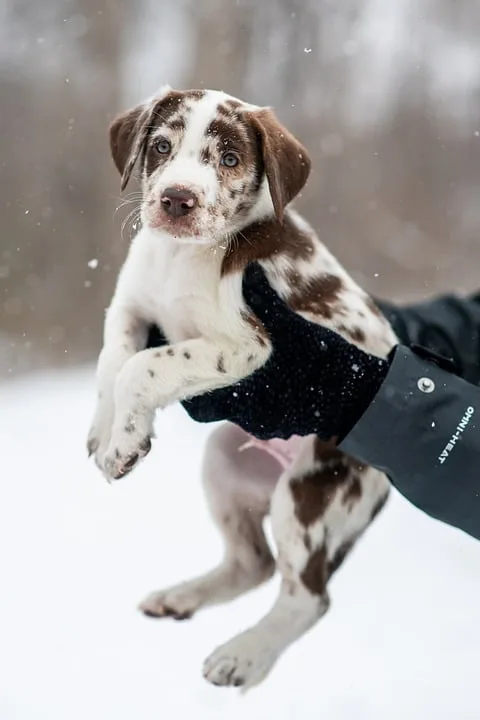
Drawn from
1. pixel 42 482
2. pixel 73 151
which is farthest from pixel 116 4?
pixel 42 482

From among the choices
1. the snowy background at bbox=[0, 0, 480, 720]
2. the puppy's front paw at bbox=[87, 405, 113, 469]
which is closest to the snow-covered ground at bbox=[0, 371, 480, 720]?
the snowy background at bbox=[0, 0, 480, 720]

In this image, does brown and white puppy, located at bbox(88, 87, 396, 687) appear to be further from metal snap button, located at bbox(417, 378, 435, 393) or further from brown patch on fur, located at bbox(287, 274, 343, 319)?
metal snap button, located at bbox(417, 378, 435, 393)

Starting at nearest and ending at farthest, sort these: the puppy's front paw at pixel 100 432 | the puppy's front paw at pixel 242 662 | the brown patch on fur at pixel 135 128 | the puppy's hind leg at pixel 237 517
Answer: the brown patch on fur at pixel 135 128 < the puppy's front paw at pixel 100 432 < the puppy's front paw at pixel 242 662 < the puppy's hind leg at pixel 237 517

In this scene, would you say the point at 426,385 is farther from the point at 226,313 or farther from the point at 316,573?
the point at 316,573

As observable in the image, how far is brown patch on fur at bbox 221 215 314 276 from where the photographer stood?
Result: 3.55 meters

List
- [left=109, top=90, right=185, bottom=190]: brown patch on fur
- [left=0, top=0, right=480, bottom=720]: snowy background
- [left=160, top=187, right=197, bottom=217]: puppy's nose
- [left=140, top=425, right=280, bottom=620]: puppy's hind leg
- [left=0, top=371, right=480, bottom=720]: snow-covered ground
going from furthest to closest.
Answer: [left=0, top=0, right=480, bottom=720]: snowy background < [left=0, top=371, right=480, bottom=720]: snow-covered ground < [left=140, top=425, right=280, bottom=620]: puppy's hind leg < [left=109, top=90, right=185, bottom=190]: brown patch on fur < [left=160, top=187, right=197, bottom=217]: puppy's nose

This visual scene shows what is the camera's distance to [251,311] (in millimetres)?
3557

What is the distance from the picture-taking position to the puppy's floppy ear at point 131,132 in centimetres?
344

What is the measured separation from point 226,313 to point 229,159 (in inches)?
22.8

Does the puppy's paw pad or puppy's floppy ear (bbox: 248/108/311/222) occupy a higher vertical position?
puppy's floppy ear (bbox: 248/108/311/222)

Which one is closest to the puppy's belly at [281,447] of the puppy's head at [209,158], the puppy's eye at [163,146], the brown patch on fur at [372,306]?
the brown patch on fur at [372,306]

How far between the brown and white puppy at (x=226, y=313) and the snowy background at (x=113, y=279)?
476mm

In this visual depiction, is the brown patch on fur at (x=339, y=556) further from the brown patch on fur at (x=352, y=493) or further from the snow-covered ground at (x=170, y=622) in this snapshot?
the snow-covered ground at (x=170, y=622)

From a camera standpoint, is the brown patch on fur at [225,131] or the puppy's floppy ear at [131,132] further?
the puppy's floppy ear at [131,132]
